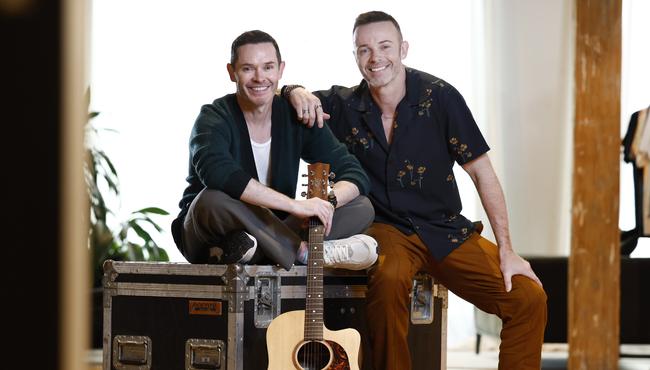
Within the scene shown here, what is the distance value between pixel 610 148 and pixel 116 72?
2.75 m

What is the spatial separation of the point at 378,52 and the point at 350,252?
2.27ft

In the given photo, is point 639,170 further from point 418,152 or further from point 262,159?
point 262,159

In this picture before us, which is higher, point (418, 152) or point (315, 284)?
point (418, 152)

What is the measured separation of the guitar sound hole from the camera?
2.44 m

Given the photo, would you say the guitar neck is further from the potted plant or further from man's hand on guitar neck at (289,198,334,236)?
the potted plant

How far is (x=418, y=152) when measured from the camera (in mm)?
2861

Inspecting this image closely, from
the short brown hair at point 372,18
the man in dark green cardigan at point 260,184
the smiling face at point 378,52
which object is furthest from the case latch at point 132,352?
the short brown hair at point 372,18

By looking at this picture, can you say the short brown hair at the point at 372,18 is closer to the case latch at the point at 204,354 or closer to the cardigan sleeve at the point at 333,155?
the cardigan sleeve at the point at 333,155

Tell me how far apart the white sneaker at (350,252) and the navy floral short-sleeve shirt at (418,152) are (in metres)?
0.27

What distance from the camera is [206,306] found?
2477 millimetres

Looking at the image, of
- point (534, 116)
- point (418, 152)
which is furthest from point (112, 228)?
point (534, 116)
